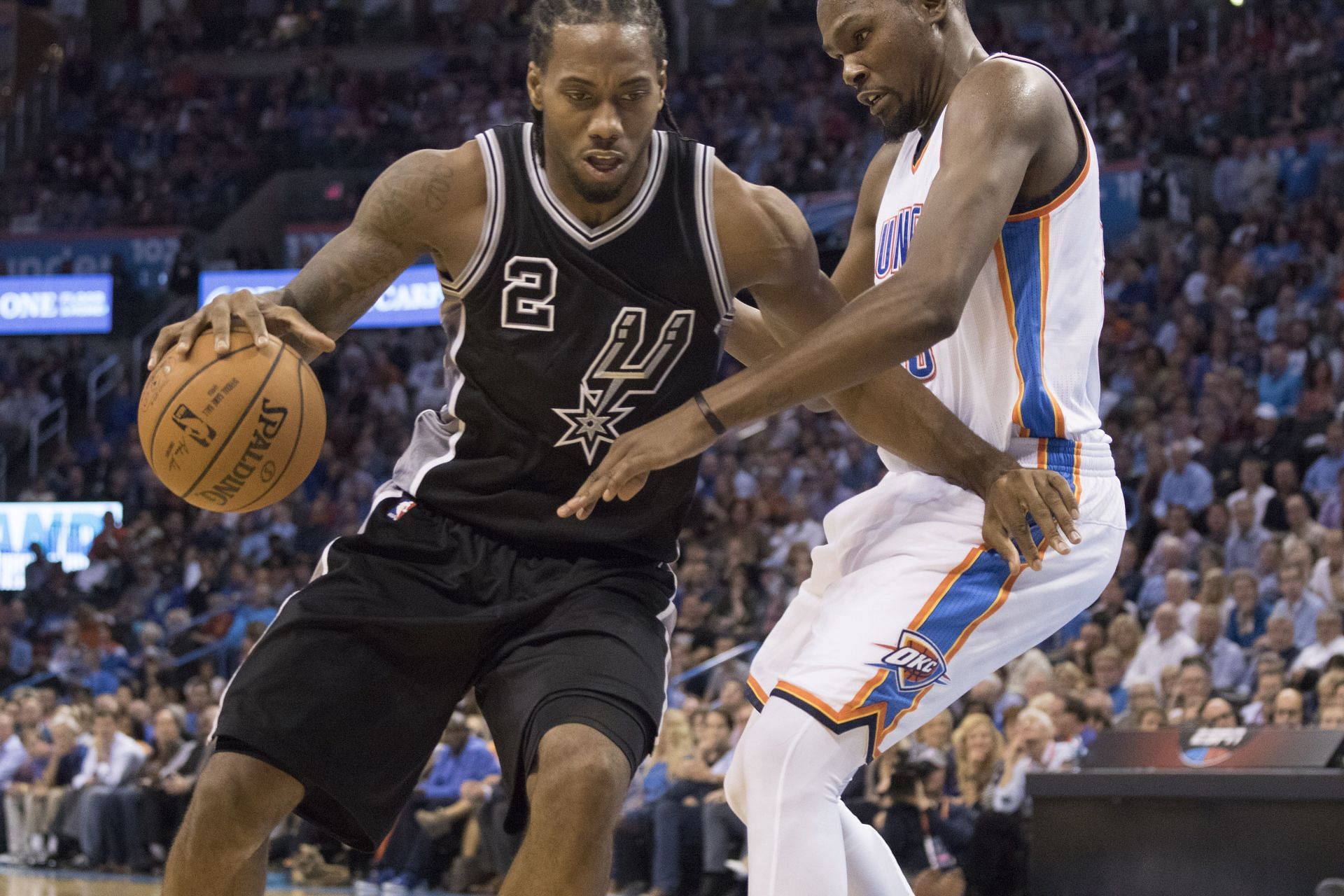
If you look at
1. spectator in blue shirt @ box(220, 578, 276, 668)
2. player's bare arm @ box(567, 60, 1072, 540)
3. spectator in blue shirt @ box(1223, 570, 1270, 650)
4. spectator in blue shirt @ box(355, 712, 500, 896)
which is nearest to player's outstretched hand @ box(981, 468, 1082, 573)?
player's bare arm @ box(567, 60, 1072, 540)

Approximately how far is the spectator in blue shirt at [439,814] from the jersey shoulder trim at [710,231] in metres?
6.59

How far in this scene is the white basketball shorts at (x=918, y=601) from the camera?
2.99m

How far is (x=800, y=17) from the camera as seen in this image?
2050 centimetres

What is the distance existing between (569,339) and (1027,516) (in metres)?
0.97

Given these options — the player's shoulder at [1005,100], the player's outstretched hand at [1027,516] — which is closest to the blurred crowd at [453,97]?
the player's shoulder at [1005,100]

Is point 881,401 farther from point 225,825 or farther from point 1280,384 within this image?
point 1280,384

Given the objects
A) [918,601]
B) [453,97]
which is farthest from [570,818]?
[453,97]

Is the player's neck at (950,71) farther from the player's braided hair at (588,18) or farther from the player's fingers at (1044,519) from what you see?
the player's fingers at (1044,519)

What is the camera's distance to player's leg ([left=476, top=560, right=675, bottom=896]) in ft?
9.44

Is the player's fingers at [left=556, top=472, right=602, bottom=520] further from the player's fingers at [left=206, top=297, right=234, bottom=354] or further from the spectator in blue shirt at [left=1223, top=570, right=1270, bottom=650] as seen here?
the spectator in blue shirt at [left=1223, top=570, right=1270, bottom=650]

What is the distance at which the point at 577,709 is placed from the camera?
296cm

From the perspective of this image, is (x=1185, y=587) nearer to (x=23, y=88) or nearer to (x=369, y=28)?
(x=369, y=28)

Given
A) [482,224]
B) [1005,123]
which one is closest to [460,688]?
[482,224]

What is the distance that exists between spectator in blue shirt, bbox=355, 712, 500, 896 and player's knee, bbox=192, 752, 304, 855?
6.41 m
